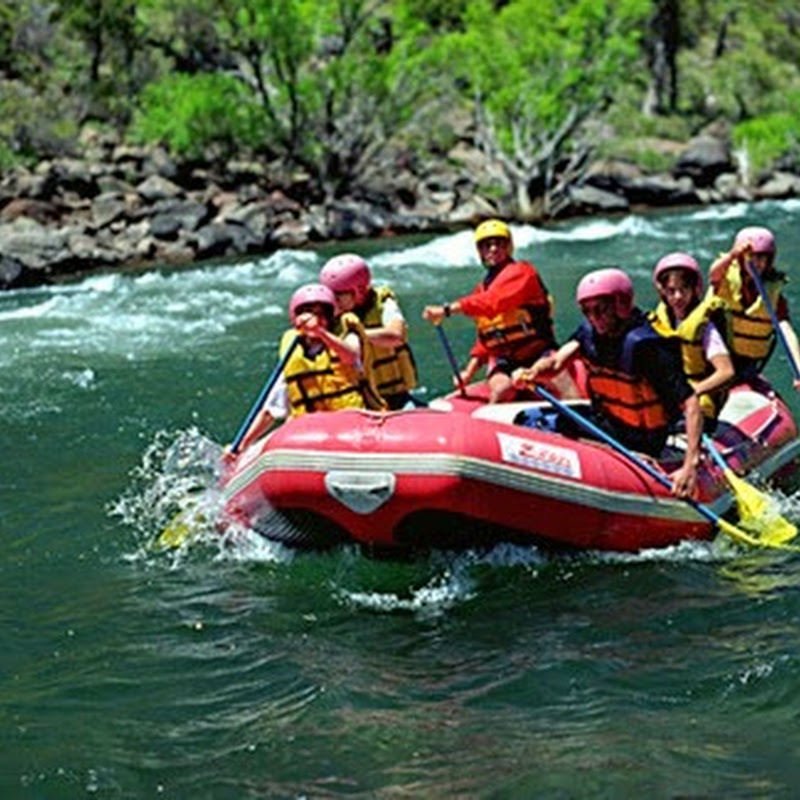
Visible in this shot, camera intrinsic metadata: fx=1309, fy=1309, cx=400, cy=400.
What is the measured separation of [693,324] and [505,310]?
1252 mm

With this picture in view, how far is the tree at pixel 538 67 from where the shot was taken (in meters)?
27.2

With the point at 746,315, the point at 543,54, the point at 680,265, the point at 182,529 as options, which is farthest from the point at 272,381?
the point at 543,54

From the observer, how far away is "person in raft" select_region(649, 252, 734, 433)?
21.3 ft

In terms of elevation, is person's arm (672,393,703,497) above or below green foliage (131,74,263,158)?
below

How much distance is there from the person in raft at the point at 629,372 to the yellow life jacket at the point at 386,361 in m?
0.77

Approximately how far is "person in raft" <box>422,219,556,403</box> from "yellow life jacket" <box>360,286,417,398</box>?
33cm

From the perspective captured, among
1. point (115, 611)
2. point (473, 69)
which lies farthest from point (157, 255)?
point (115, 611)

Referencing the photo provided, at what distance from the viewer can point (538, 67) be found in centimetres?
2753

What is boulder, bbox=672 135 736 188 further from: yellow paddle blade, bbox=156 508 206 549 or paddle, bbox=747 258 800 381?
yellow paddle blade, bbox=156 508 206 549

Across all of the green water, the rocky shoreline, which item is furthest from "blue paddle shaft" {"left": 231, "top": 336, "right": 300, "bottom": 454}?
the rocky shoreline

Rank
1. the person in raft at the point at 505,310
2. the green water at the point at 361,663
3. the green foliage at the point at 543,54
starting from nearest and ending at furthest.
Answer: the green water at the point at 361,663
the person in raft at the point at 505,310
the green foliage at the point at 543,54

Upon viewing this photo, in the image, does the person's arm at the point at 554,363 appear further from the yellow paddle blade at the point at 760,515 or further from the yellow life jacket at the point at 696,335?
the yellow paddle blade at the point at 760,515

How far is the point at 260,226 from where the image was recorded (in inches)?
946

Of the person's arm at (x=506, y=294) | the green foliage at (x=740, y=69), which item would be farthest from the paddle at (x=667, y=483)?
the green foliage at (x=740, y=69)
